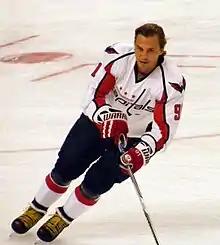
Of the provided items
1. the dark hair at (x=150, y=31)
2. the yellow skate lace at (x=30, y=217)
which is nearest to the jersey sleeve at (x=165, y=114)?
the dark hair at (x=150, y=31)

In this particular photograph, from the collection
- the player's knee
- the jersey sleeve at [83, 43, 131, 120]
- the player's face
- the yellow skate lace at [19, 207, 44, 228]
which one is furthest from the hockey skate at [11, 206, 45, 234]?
the player's face

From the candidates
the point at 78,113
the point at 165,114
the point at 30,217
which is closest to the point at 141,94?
the point at 165,114

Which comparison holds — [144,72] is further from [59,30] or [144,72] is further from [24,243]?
[59,30]

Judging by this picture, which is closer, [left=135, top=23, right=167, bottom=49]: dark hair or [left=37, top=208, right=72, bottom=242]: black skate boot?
[left=135, top=23, right=167, bottom=49]: dark hair

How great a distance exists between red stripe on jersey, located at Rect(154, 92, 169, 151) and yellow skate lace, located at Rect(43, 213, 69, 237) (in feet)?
1.04

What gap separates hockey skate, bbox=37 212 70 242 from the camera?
2150mm

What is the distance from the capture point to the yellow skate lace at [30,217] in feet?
7.23

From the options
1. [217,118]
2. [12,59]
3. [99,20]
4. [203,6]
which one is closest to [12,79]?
[12,59]

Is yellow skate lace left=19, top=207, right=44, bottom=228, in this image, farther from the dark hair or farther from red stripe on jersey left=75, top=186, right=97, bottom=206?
the dark hair

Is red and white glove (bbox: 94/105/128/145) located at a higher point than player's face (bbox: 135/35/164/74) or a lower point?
lower

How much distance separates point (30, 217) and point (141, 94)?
1.44ft

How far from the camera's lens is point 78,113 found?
10.7 ft

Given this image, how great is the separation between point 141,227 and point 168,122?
0.38 meters

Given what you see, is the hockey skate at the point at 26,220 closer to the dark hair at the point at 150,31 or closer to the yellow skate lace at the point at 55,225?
the yellow skate lace at the point at 55,225
